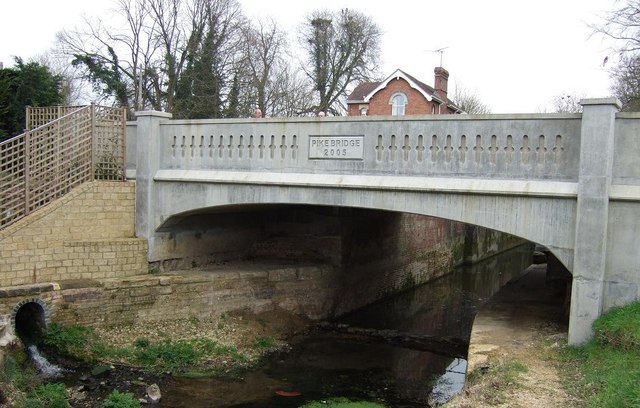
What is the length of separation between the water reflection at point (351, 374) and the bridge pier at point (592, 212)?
324cm

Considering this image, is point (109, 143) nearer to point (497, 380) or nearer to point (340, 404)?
point (340, 404)

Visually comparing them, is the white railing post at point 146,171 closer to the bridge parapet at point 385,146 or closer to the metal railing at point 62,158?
the bridge parapet at point 385,146

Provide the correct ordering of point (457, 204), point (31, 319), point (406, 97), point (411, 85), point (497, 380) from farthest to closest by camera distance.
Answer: point (406, 97) → point (411, 85) → point (31, 319) → point (457, 204) → point (497, 380)

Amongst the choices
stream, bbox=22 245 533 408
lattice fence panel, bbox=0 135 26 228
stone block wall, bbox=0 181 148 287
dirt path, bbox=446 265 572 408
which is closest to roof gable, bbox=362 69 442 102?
stream, bbox=22 245 533 408

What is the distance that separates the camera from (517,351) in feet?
28.2

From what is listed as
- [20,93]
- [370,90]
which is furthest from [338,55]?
[20,93]

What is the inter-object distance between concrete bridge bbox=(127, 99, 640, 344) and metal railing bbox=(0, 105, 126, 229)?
0.55 m

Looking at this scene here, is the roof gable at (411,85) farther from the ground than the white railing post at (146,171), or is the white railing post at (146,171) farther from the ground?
the roof gable at (411,85)

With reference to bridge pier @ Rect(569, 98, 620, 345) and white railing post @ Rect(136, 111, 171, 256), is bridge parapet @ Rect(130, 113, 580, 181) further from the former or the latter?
bridge pier @ Rect(569, 98, 620, 345)

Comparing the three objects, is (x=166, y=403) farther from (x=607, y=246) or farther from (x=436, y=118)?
(x=607, y=246)

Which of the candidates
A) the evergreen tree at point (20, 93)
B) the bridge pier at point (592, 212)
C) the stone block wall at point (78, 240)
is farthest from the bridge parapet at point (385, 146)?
the evergreen tree at point (20, 93)

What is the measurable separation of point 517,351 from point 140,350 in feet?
22.7

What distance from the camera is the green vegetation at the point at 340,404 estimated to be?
32.0 feet

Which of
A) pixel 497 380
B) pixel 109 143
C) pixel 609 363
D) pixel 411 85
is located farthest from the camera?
pixel 411 85
